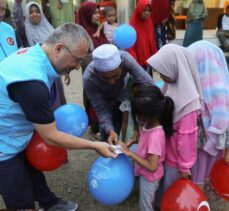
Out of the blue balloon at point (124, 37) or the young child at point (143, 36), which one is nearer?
the blue balloon at point (124, 37)

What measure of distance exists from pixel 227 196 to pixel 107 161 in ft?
2.89

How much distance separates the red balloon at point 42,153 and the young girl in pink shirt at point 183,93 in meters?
0.81

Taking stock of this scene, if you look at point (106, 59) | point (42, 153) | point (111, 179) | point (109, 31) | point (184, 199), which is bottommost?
point (184, 199)

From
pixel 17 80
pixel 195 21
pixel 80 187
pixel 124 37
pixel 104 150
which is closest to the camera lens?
pixel 17 80

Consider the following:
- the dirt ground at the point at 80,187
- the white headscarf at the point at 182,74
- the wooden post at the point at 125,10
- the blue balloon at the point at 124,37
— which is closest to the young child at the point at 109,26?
the blue balloon at the point at 124,37

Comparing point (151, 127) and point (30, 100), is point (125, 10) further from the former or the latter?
point (30, 100)

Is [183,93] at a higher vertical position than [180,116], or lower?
higher

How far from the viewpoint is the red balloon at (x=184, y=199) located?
1896mm

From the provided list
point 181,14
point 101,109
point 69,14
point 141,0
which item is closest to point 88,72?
point 101,109

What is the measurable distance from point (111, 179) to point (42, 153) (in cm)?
48

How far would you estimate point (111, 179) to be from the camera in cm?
194

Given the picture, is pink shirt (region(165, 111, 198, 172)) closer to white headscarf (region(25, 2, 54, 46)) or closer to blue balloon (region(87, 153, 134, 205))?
blue balloon (region(87, 153, 134, 205))

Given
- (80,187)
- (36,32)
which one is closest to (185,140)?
(80,187)

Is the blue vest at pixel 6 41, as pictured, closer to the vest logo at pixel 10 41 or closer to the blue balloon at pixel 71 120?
the vest logo at pixel 10 41
